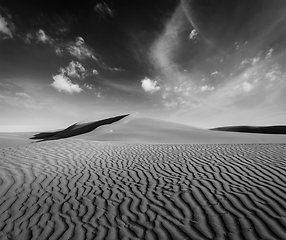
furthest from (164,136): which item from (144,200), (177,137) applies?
(144,200)

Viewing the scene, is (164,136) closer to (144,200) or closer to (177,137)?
(177,137)

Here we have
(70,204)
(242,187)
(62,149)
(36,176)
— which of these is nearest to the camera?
(70,204)

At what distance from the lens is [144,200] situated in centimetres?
407

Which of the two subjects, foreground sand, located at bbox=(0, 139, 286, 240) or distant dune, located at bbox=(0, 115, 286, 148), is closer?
foreground sand, located at bbox=(0, 139, 286, 240)

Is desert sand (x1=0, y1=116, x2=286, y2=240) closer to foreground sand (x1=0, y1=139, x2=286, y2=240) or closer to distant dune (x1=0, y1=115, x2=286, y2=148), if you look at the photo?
foreground sand (x1=0, y1=139, x2=286, y2=240)

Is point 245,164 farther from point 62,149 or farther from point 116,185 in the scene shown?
point 62,149

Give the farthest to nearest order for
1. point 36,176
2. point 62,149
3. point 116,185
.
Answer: point 62,149
point 36,176
point 116,185

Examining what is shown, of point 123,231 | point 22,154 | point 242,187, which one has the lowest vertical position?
point 123,231

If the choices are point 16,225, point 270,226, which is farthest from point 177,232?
point 16,225

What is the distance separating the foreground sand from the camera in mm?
2939

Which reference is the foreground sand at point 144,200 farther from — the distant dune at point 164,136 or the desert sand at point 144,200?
the distant dune at point 164,136

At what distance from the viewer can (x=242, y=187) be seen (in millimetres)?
4535

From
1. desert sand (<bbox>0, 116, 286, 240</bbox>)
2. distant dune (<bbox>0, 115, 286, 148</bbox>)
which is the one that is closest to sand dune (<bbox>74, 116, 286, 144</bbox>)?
distant dune (<bbox>0, 115, 286, 148</bbox>)

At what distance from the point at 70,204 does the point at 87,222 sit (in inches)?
37.9
